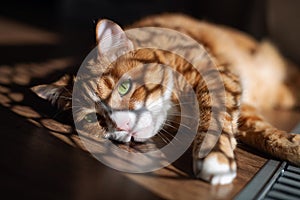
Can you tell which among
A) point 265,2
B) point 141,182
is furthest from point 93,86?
point 265,2

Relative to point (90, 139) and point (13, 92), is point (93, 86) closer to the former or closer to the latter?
point (90, 139)

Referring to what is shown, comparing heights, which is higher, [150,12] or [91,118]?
[150,12]

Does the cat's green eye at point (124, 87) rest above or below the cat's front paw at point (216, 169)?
above

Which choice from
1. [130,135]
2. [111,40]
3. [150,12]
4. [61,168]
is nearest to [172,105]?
[130,135]

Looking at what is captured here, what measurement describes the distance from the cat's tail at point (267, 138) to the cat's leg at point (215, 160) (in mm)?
198

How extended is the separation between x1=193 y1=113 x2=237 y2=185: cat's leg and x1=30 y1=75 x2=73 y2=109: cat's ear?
19.4 inches

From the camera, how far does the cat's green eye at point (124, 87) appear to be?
56.8 inches

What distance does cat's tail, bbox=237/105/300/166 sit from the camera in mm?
1463

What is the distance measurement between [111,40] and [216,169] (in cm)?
55

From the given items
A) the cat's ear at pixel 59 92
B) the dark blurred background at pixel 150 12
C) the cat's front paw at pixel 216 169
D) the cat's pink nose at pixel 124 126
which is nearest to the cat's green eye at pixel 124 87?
the cat's pink nose at pixel 124 126

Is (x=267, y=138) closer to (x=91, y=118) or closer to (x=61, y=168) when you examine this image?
(x=91, y=118)

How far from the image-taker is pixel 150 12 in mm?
3662

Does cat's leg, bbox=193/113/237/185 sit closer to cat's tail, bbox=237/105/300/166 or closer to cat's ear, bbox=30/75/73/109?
cat's tail, bbox=237/105/300/166

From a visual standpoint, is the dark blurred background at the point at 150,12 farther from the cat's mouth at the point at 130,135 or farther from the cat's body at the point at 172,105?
the cat's mouth at the point at 130,135
